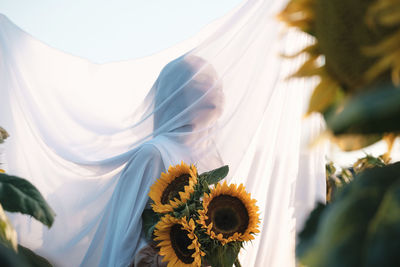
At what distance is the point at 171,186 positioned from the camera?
1.04 metres

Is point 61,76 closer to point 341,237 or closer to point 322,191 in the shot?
point 322,191

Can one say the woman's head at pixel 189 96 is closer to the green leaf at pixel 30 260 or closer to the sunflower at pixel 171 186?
the sunflower at pixel 171 186

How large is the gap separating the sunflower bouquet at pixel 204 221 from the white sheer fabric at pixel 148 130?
458mm

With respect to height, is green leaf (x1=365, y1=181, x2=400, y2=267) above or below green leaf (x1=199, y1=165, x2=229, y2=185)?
below

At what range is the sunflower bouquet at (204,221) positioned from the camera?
90 cm

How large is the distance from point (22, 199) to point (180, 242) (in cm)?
63

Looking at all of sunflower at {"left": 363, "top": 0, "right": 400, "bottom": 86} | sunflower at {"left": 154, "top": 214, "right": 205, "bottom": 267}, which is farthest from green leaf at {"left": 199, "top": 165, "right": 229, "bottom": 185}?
sunflower at {"left": 363, "top": 0, "right": 400, "bottom": 86}

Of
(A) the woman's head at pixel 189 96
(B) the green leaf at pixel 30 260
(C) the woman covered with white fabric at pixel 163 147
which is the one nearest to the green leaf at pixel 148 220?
(C) the woman covered with white fabric at pixel 163 147

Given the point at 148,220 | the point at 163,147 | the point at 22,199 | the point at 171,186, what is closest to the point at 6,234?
the point at 22,199

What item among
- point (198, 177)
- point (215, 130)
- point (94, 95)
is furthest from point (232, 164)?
point (94, 95)

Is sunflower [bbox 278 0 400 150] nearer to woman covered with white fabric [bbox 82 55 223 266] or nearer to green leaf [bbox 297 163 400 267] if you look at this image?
green leaf [bbox 297 163 400 267]

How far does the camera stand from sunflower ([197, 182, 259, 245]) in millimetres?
911

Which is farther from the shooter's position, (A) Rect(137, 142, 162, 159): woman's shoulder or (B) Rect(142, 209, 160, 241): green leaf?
(A) Rect(137, 142, 162, 159): woman's shoulder

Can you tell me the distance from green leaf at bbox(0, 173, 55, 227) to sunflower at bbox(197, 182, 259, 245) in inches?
20.9
